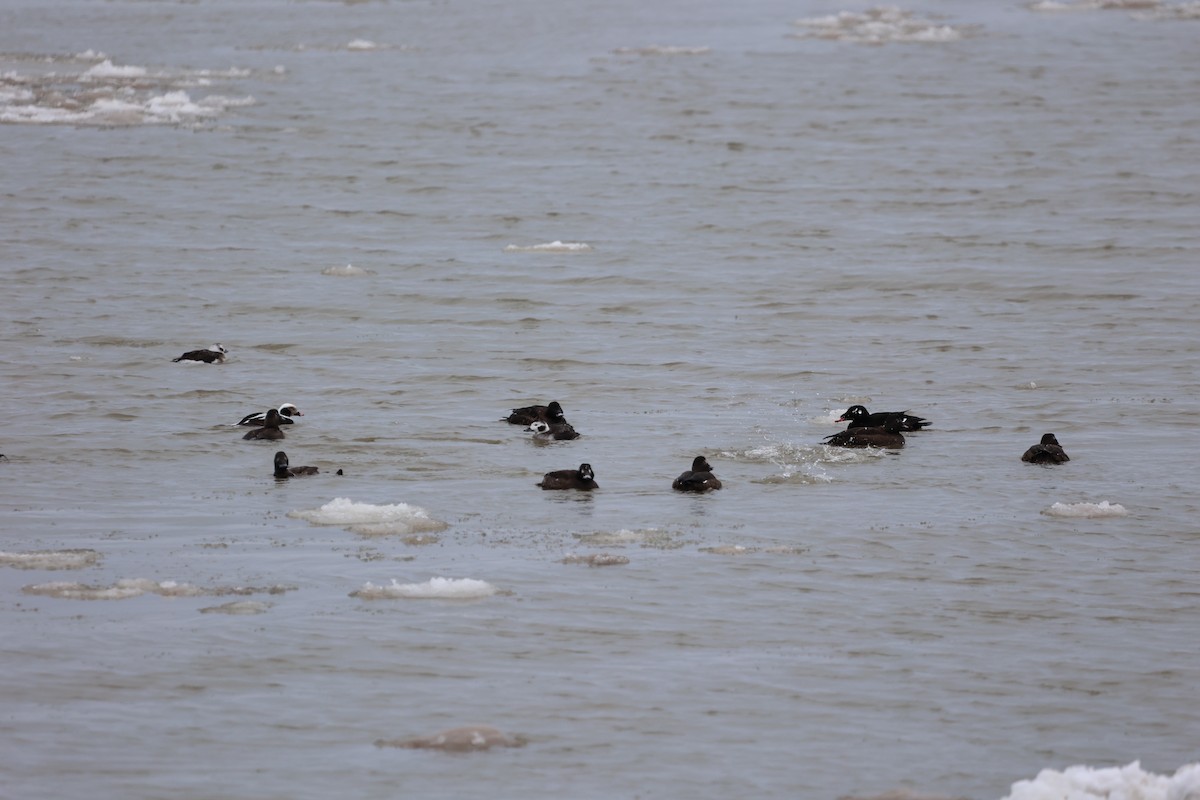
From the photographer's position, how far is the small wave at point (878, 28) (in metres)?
57.4

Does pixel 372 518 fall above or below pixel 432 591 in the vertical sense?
above

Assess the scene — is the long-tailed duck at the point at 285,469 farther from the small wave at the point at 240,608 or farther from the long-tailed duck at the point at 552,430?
the small wave at the point at 240,608

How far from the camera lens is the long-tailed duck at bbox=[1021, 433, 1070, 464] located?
59.4 ft

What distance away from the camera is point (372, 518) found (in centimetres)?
1582

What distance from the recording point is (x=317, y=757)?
10.9 metres

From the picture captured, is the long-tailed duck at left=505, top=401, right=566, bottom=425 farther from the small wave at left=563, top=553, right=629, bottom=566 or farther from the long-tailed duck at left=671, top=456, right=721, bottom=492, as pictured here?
the small wave at left=563, top=553, right=629, bottom=566

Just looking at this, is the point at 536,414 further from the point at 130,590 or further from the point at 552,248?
the point at 552,248

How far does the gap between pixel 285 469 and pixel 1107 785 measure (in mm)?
9027

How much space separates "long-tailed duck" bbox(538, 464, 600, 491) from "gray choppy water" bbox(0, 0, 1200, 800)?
0.27 metres

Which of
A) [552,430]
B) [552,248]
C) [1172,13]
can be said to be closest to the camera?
[552,430]

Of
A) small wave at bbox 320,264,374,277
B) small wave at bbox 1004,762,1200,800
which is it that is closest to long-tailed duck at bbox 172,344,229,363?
small wave at bbox 320,264,374,277

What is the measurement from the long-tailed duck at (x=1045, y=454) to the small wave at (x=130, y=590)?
7689mm

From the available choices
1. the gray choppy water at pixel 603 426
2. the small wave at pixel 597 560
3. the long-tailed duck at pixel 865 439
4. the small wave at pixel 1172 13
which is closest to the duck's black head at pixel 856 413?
the long-tailed duck at pixel 865 439

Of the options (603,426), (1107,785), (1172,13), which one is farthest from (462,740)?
(1172,13)
